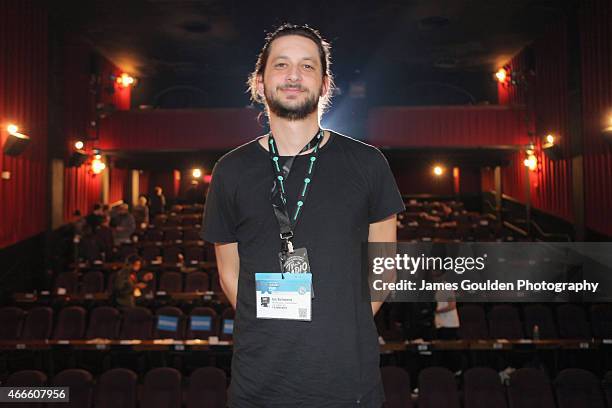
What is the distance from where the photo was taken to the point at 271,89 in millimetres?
1320

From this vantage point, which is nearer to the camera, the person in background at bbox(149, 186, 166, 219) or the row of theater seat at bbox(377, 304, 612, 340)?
the row of theater seat at bbox(377, 304, 612, 340)

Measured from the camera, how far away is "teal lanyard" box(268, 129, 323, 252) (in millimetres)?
1238

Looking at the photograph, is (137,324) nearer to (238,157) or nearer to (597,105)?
(238,157)

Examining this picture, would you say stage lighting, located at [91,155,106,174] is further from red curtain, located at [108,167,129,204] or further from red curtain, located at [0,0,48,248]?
red curtain, located at [0,0,48,248]

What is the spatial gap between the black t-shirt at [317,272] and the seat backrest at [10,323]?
638 centimetres

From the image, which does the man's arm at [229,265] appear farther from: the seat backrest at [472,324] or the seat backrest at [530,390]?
the seat backrest at [472,324]

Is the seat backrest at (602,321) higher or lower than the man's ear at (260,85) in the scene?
lower

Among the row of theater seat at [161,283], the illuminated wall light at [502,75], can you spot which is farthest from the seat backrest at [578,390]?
the illuminated wall light at [502,75]

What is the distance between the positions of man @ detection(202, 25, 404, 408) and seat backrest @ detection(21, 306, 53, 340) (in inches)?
244

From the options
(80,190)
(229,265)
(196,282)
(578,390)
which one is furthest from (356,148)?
(80,190)

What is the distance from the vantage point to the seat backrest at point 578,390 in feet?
15.1

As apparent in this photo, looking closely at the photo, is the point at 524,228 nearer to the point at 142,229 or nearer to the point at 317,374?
the point at 142,229

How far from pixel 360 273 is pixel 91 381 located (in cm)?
419

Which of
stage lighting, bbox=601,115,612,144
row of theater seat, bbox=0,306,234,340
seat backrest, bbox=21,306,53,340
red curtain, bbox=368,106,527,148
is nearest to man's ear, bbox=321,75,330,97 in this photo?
row of theater seat, bbox=0,306,234,340
